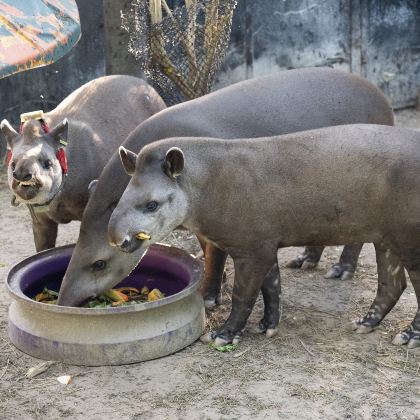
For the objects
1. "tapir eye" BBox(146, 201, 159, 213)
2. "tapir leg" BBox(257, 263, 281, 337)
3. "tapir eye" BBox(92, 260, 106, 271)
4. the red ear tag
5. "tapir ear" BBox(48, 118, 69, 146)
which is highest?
"tapir ear" BBox(48, 118, 69, 146)

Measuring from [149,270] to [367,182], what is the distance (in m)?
1.94

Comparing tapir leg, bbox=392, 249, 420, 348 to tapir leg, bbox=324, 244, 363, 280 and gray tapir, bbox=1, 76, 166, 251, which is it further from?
gray tapir, bbox=1, 76, 166, 251

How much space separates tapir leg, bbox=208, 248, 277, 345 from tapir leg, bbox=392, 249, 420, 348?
865 mm

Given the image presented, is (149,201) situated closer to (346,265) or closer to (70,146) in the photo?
(70,146)

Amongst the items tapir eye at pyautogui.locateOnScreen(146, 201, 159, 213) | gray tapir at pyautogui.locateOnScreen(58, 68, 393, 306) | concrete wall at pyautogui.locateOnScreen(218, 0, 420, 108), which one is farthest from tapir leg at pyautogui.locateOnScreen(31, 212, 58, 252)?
concrete wall at pyautogui.locateOnScreen(218, 0, 420, 108)

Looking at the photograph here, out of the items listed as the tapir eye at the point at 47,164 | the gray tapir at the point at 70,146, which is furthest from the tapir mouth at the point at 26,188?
the tapir eye at the point at 47,164

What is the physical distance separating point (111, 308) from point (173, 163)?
Answer: 0.98 m

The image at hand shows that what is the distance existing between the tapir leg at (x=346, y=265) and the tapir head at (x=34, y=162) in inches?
94.4

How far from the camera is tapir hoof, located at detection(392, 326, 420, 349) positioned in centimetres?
559

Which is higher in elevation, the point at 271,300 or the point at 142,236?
the point at 142,236

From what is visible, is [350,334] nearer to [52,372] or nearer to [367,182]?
[367,182]

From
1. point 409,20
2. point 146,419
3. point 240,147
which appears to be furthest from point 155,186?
point 409,20

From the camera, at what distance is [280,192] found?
17.6ft

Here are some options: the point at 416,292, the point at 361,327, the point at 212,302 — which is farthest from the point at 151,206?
the point at 416,292
